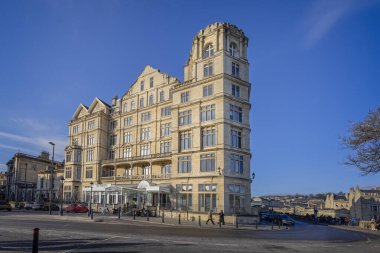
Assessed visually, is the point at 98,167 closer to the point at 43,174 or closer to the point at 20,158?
the point at 43,174

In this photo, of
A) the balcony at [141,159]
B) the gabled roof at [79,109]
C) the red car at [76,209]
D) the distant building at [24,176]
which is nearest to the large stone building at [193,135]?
the balcony at [141,159]

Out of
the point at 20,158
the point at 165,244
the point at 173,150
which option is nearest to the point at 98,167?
the point at 173,150

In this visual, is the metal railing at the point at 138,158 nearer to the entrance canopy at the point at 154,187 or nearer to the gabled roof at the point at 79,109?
the entrance canopy at the point at 154,187

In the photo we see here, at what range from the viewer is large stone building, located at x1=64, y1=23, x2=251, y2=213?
46656mm

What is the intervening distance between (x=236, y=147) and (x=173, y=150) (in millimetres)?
9582

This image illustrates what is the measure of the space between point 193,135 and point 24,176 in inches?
2774

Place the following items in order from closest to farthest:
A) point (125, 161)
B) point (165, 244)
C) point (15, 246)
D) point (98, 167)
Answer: point (15, 246)
point (165, 244)
point (125, 161)
point (98, 167)

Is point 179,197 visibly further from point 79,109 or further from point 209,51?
point 79,109

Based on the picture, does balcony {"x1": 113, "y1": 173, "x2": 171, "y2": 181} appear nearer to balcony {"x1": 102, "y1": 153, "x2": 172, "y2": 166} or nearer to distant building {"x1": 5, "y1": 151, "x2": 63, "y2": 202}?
balcony {"x1": 102, "y1": 153, "x2": 172, "y2": 166}

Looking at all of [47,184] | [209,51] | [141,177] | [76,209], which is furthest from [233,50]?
[47,184]

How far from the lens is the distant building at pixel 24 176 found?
97.9 m

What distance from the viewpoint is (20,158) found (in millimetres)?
100125

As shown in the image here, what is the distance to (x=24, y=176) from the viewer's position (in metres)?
101

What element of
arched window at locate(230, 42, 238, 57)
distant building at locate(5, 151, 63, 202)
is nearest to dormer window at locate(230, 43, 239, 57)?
arched window at locate(230, 42, 238, 57)
